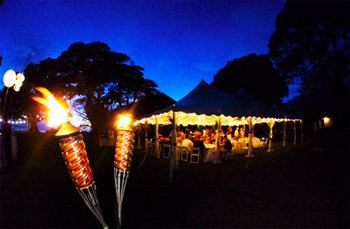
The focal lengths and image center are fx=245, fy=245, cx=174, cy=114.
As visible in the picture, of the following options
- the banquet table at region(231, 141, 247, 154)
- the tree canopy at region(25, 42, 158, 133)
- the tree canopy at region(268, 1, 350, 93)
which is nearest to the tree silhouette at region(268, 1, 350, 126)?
the tree canopy at region(268, 1, 350, 93)

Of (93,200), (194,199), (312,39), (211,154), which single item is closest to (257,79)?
(312,39)

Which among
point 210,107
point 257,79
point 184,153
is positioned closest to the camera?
point 210,107

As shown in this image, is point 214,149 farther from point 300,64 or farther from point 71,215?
point 300,64

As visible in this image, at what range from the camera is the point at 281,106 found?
101 ft

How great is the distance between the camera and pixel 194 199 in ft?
17.1

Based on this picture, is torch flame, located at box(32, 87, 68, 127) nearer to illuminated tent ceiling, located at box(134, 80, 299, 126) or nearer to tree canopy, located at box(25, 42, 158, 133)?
illuminated tent ceiling, located at box(134, 80, 299, 126)

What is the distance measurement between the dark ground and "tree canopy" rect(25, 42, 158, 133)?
16934 millimetres

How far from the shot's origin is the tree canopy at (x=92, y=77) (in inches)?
961

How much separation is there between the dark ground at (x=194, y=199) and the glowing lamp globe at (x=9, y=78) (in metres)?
2.66

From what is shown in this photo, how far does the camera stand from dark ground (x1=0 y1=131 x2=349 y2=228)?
4.00m

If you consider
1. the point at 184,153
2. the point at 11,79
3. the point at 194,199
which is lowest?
the point at 194,199

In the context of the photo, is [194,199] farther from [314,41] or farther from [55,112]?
[314,41]

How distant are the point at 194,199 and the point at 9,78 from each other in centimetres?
594

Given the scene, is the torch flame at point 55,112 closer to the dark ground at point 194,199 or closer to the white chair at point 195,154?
the dark ground at point 194,199
